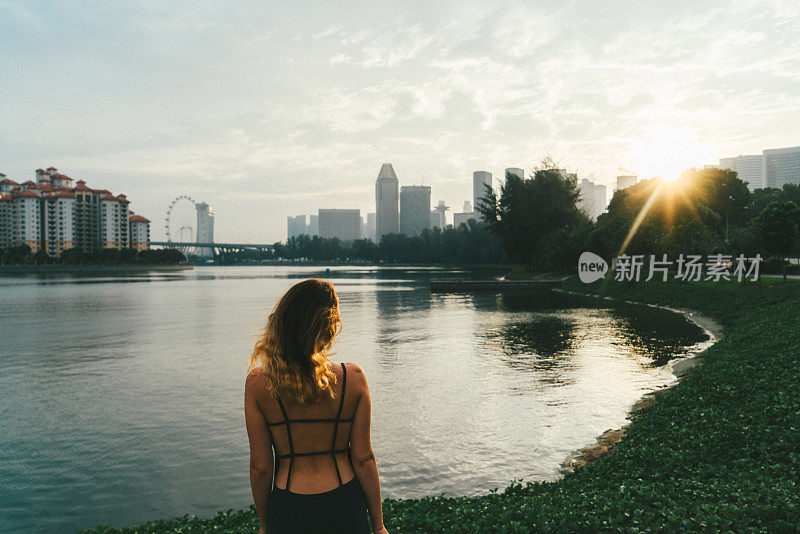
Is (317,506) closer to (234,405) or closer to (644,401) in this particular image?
(234,405)

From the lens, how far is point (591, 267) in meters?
61.5

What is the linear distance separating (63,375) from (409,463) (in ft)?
50.7

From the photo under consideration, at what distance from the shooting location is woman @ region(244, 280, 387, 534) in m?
3.10

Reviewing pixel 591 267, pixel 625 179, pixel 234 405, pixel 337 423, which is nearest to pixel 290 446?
pixel 337 423

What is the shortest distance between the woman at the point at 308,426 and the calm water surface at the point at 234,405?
22.2 ft

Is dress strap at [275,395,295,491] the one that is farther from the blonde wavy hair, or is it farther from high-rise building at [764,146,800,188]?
high-rise building at [764,146,800,188]

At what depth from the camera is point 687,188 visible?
50531mm

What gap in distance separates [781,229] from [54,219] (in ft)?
652

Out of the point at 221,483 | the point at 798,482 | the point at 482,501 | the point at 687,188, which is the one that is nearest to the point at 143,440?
the point at 221,483

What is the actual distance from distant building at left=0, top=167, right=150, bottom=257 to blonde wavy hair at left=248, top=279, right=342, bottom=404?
633ft

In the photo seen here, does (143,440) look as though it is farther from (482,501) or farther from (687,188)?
(687,188)

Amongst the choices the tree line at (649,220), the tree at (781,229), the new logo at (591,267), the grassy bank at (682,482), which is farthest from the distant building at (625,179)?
the grassy bank at (682,482)

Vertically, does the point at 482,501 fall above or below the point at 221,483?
above

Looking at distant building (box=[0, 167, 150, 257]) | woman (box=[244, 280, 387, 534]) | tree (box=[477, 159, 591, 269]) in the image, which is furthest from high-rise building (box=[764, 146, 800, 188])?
distant building (box=[0, 167, 150, 257])
